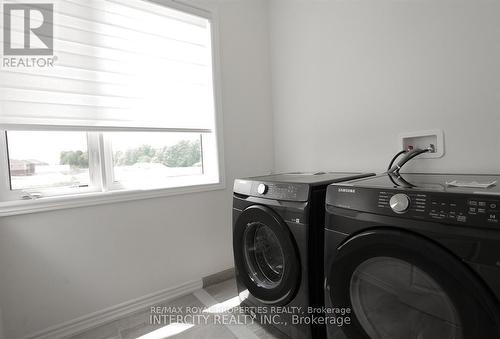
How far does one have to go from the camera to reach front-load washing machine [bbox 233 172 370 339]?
1136mm

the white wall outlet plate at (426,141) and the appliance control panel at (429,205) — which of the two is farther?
the white wall outlet plate at (426,141)

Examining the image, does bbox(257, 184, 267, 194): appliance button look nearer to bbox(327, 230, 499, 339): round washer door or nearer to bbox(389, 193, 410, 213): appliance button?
bbox(327, 230, 499, 339): round washer door

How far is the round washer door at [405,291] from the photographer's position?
2.25ft

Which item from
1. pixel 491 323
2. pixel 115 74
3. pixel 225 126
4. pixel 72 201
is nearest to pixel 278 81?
pixel 225 126

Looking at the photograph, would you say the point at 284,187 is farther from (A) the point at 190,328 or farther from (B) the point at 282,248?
(A) the point at 190,328

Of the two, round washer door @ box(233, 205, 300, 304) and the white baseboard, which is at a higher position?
round washer door @ box(233, 205, 300, 304)

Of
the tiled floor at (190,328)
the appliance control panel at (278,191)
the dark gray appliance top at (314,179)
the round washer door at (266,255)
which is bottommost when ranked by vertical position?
the tiled floor at (190,328)

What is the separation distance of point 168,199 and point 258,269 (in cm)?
80

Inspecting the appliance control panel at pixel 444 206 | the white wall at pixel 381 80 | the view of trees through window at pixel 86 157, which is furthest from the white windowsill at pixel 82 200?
the appliance control panel at pixel 444 206

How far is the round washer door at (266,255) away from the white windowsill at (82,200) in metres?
0.60

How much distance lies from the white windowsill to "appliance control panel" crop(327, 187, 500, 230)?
1235 mm

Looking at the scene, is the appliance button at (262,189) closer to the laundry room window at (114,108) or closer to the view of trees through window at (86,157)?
the laundry room window at (114,108)

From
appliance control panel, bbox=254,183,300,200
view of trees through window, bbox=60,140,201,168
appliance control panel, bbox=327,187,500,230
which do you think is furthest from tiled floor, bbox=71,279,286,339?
view of trees through window, bbox=60,140,201,168

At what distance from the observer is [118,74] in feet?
5.28
